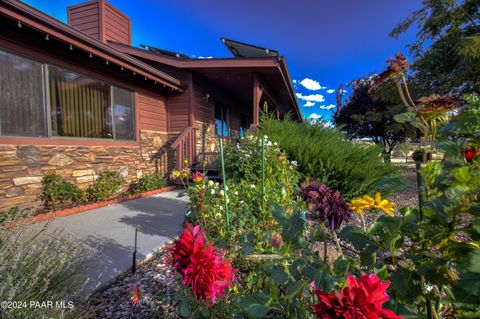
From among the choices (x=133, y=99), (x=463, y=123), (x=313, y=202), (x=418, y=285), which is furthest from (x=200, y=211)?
(x=133, y=99)

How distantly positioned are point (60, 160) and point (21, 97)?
1.11m

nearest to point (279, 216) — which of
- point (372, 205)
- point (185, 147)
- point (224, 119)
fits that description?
point (372, 205)

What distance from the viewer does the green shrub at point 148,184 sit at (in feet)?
17.7

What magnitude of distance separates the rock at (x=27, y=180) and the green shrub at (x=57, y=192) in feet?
0.24

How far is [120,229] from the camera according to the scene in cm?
298

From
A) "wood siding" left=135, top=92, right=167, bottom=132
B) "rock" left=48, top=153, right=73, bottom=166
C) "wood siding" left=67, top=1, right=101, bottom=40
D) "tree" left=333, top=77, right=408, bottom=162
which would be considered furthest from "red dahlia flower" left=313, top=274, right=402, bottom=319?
"tree" left=333, top=77, right=408, bottom=162

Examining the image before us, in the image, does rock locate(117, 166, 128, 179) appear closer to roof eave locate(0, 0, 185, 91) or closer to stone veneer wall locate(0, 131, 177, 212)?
stone veneer wall locate(0, 131, 177, 212)

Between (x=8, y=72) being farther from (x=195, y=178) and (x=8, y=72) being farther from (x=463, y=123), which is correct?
(x=463, y=123)

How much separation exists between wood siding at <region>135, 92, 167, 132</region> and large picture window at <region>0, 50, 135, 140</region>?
0.38m

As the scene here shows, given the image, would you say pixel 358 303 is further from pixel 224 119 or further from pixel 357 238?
pixel 224 119

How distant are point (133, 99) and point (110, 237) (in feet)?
13.1

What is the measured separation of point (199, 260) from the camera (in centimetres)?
69

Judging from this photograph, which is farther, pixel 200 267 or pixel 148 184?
pixel 148 184

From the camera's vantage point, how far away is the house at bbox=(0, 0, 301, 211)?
11.5 feet
